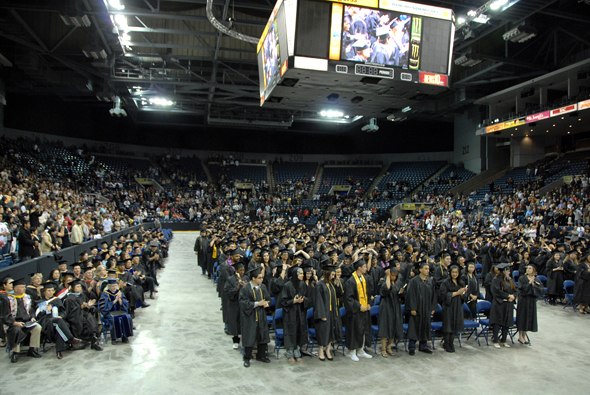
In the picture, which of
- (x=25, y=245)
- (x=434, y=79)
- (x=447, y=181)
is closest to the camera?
(x=434, y=79)

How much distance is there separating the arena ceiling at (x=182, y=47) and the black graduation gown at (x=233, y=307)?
1184 centimetres

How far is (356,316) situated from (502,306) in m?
3.01

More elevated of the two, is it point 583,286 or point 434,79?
point 434,79

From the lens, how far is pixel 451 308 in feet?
24.8

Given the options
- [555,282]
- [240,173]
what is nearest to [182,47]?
[555,282]

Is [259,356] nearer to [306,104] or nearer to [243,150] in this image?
[306,104]

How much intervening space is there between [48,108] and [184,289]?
2735 centimetres

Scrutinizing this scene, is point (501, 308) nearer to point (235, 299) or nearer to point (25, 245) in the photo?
point (235, 299)

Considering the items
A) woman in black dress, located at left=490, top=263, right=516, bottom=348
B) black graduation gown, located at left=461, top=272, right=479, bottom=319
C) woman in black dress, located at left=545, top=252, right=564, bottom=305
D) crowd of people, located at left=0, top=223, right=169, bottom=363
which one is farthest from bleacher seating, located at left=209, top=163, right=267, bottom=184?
woman in black dress, located at left=490, top=263, right=516, bottom=348

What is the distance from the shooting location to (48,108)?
108 ft

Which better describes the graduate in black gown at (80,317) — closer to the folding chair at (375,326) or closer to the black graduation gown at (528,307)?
the folding chair at (375,326)

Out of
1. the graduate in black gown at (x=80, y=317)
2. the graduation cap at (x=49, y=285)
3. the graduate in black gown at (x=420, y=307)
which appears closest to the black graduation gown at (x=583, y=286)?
the graduate in black gown at (x=420, y=307)

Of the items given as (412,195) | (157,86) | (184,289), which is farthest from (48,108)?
(412,195)

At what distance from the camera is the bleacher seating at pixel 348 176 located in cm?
4103
